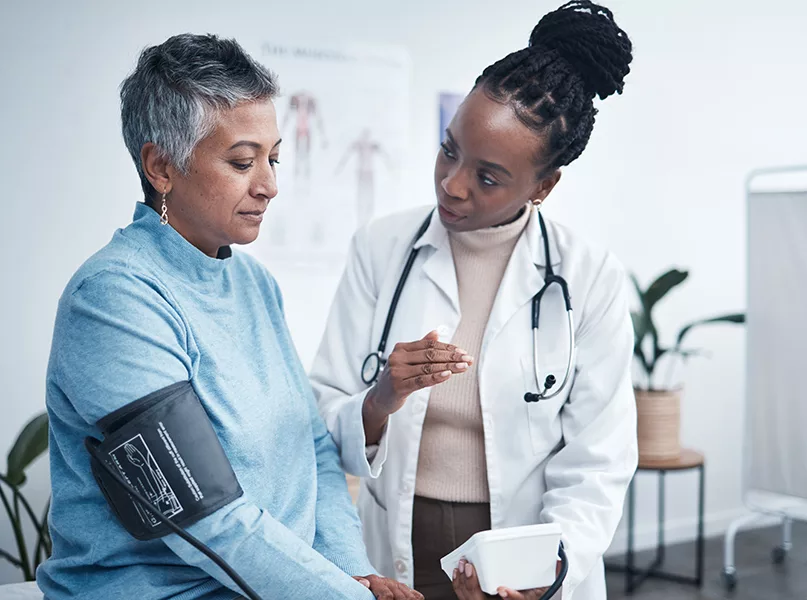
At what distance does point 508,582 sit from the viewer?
1.09 metres

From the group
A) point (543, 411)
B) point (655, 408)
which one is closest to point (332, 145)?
point (655, 408)

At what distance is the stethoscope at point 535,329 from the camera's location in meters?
1.35

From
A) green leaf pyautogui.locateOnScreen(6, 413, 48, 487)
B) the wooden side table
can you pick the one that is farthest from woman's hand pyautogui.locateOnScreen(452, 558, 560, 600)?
the wooden side table

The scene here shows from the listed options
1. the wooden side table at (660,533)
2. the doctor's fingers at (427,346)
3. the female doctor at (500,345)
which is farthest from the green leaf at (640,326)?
the doctor's fingers at (427,346)

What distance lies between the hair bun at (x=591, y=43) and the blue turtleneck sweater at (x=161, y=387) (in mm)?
655

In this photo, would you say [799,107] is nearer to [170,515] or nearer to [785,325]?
[785,325]

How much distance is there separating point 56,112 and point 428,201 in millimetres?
1326

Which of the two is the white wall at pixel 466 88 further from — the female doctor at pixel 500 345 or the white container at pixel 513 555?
the white container at pixel 513 555

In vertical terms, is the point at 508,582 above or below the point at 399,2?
below

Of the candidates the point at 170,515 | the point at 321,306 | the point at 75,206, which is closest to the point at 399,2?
the point at 321,306

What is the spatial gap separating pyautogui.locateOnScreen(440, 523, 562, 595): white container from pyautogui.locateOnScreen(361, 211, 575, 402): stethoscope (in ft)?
1.01

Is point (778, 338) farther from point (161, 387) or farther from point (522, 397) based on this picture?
point (161, 387)

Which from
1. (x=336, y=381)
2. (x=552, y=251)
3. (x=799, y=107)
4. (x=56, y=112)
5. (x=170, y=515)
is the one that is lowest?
(x=170, y=515)

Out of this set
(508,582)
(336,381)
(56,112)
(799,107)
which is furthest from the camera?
(799,107)
